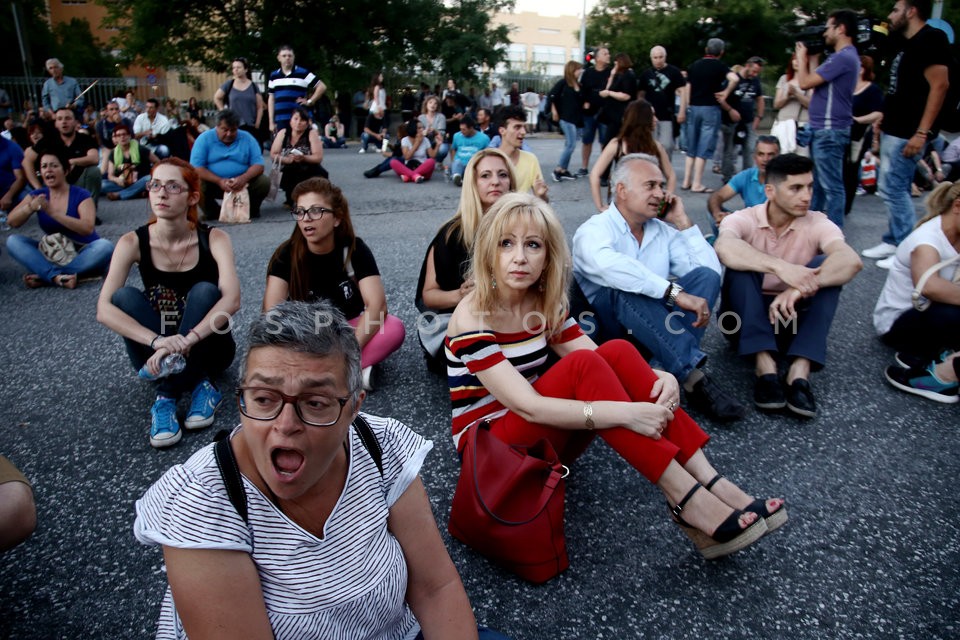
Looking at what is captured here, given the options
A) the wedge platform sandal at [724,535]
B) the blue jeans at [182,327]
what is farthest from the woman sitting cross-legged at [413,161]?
the wedge platform sandal at [724,535]

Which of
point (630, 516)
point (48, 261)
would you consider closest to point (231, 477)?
point (630, 516)

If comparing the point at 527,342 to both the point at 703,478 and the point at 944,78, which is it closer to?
the point at 703,478

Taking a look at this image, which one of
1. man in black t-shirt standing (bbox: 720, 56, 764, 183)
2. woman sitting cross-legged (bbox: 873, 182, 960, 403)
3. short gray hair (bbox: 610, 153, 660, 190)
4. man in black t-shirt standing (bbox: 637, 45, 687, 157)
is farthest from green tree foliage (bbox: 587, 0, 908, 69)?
short gray hair (bbox: 610, 153, 660, 190)

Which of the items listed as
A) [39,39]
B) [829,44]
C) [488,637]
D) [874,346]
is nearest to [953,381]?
[874,346]

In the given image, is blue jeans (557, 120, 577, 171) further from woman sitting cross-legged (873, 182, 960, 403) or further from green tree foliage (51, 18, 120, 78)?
green tree foliage (51, 18, 120, 78)

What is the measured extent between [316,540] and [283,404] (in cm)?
32

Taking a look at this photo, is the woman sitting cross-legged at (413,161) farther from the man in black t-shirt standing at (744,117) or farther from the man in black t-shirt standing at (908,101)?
the man in black t-shirt standing at (908,101)

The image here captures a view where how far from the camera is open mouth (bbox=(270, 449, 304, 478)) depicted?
55.4 inches

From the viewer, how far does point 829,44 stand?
6320 mm

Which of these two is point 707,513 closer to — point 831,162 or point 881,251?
point 831,162

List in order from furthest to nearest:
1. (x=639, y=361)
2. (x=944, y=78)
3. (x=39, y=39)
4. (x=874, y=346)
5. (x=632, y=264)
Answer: (x=39, y=39) < (x=944, y=78) < (x=874, y=346) < (x=632, y=264) < (x=639, y=361)

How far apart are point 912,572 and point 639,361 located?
120 cm

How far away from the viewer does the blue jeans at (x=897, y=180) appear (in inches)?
238

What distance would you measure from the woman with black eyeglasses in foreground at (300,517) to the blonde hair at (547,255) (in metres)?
1.12
